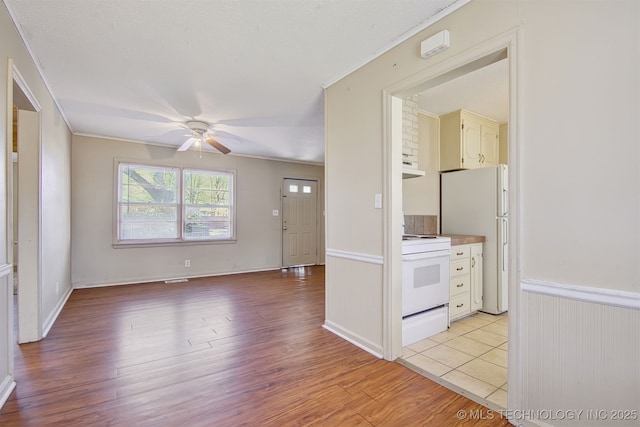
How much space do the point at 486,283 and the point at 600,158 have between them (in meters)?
2.44

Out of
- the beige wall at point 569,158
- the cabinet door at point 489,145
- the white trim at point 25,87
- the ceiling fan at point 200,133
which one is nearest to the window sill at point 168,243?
the ceiling fan at point 200,133

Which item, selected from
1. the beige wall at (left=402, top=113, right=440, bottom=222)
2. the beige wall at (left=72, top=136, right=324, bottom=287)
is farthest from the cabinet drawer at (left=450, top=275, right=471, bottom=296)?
the beige wall at (left=72, top=136, right=324, bottom=287)

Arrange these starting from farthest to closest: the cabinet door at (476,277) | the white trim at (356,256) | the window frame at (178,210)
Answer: the window frame at (178,210) < the cabinet door at (476,277) < the white trim at (356,256)

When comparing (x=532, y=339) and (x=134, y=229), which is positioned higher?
(x=134, y=229)

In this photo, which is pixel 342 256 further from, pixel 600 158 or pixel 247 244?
pixel 247 244

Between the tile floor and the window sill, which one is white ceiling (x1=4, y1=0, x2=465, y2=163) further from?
the tile floor

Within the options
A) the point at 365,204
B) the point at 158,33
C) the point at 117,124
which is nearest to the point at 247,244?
the point at 117,124

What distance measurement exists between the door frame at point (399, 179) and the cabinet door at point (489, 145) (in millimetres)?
2181

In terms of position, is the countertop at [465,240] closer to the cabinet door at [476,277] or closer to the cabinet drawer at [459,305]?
the cabinet door at [476,277]

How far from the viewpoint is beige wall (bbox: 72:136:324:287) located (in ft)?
15.5

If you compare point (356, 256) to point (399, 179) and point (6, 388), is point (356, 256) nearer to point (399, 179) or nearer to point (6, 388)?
point (399, 179)

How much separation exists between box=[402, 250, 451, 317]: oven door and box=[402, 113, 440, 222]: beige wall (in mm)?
903

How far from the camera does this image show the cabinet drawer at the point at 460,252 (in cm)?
310

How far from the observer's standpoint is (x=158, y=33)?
2.10m
